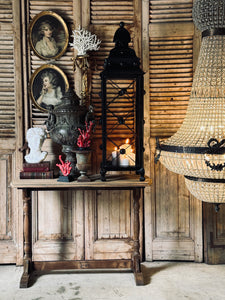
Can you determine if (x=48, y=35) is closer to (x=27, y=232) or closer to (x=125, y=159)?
(x=125, y=159)

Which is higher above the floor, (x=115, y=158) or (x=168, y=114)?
(x=168, y=114)

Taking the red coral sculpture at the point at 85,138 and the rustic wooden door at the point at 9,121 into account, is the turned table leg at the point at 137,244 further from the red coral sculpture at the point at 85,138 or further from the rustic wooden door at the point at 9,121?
the rustic wooden door at the point at 9,121

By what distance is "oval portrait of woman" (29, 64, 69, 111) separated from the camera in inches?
135

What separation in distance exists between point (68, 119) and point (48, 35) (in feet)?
2.76

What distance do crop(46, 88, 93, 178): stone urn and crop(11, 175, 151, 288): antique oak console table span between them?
0.21 meters

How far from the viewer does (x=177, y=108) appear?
3471mm

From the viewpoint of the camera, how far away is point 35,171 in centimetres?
314

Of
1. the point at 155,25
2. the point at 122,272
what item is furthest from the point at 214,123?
the point at 122,272

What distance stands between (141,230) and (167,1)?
6.72 ft

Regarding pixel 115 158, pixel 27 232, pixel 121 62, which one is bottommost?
pixel 27 232

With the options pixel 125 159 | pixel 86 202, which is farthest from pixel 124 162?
pixel 86 202

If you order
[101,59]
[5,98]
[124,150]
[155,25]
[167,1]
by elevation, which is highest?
[167,1]

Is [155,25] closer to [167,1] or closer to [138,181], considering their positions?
[167,1]

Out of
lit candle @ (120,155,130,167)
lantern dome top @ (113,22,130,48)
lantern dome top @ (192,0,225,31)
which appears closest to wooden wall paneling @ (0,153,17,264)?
lit candle @ (120,155,130,167)
